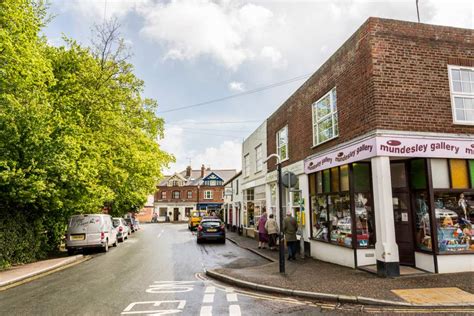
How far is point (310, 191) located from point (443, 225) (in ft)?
16.5

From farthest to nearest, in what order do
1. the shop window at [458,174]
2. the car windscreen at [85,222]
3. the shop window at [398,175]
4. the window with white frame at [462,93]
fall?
1. the car windscreen at [85,222]
2. the shop window at [398,175]
3. the window with white frame at [462,93]
4. the shop window at [458,174]

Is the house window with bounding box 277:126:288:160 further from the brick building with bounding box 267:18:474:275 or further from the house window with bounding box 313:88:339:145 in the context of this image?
the brick building with bounding box 267:18:474:275

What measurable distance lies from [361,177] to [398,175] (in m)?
1.05

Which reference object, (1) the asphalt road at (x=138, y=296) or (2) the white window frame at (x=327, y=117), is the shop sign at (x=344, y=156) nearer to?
(2) the white window frame at (x=327, y=117)

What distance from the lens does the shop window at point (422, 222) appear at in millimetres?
9016

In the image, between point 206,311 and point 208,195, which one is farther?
point 208,195

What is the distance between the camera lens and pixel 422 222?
9250 mm

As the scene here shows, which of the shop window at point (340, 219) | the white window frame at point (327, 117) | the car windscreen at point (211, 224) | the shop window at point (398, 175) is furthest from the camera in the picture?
the car windscreen at point (211, 224)

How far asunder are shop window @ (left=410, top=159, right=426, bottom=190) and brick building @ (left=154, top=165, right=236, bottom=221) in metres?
58.6

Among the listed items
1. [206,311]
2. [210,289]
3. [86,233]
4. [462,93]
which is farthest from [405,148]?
[86,233]

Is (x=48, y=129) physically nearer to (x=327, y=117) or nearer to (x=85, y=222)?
(x=85, y=222)

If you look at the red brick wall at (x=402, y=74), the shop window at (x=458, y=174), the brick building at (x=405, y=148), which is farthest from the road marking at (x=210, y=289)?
the shop window at (x=458, y=174)

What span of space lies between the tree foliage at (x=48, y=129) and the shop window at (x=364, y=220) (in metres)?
10.3

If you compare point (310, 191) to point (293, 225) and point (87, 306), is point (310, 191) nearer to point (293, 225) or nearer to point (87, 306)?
point (293, 225)
